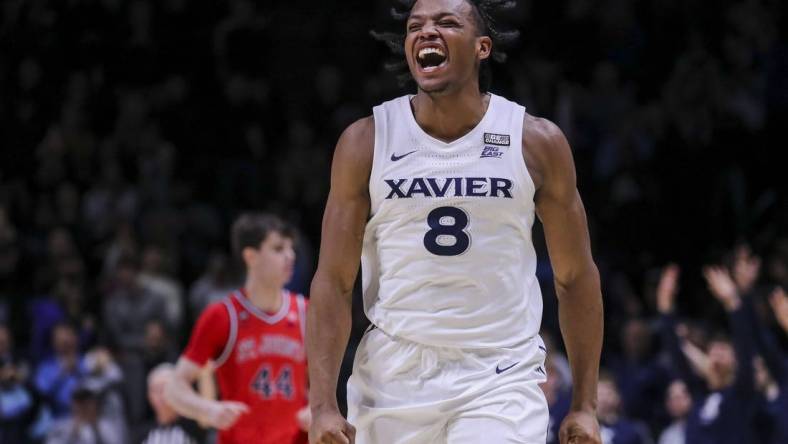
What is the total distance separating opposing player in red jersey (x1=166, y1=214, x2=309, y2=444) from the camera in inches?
251

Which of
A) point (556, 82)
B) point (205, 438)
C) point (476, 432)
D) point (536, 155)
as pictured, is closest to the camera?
point (476, 432)

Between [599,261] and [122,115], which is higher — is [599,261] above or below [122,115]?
below

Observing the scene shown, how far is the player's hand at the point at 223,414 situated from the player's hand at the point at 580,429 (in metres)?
2.14

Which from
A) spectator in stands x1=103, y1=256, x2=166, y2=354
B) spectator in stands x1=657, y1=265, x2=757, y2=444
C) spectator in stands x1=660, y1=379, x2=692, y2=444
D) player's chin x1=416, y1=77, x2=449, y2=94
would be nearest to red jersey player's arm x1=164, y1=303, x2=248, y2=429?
player's chin x1=416, y1=77, x2=449, y2=94

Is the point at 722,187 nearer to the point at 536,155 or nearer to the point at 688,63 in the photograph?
the point at 688,63

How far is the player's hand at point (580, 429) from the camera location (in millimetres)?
4301

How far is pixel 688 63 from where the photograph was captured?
1330cm

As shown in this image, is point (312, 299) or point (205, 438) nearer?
point (312, 299)

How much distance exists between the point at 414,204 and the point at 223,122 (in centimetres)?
938

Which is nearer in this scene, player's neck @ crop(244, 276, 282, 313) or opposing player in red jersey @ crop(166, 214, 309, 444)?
opposing player in red jersey @ crop(166, 214, 309, 444)

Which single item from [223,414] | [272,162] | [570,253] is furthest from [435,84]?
[272,162]

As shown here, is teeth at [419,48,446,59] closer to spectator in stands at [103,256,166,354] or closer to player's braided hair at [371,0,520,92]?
player's braided hair at [371,0,520,92]

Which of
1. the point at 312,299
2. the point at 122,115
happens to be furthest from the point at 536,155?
the point at 122,115

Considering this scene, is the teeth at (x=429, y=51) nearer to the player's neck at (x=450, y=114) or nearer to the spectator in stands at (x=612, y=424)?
the player's neck at (x=450, y=114)
